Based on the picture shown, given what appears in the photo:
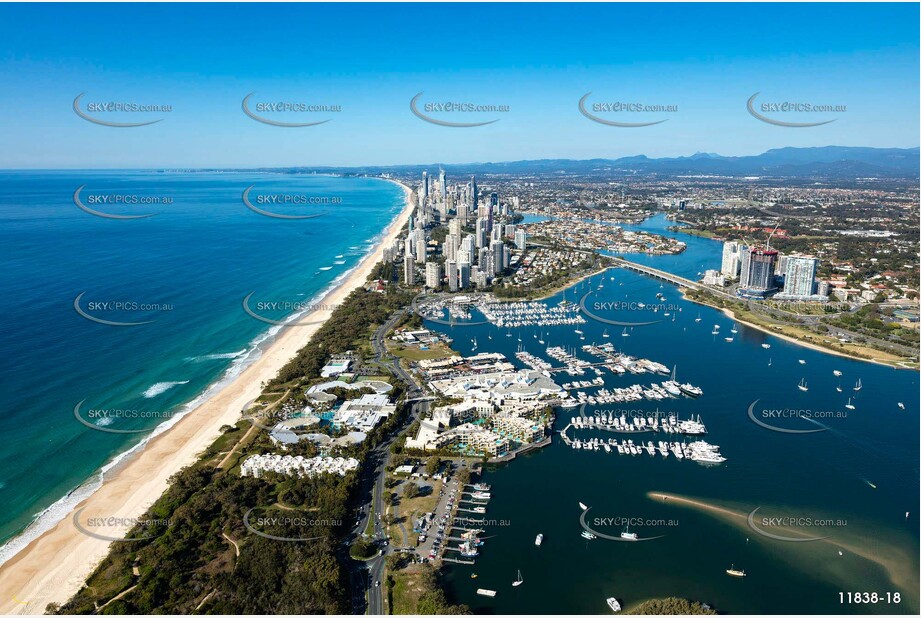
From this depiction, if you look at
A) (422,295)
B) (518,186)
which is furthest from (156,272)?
(518,186)

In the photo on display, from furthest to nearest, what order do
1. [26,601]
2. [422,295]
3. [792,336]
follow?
[422,295], [792,336], [26,601]

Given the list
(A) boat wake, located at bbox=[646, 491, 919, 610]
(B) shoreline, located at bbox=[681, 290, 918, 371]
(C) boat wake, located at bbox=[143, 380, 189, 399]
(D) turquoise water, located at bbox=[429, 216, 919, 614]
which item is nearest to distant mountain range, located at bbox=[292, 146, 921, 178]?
(B) shoreline, located at bbox=[681, 290, 918, 371]

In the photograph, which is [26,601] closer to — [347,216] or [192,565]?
[192,565]

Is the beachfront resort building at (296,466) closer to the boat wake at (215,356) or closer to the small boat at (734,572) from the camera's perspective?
the small boat at (734,572)

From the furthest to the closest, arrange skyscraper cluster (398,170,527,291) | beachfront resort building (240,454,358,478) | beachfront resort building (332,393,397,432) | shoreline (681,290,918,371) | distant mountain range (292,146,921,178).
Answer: distant mountain range (292,146,921,178) < skyscraper cluster (398,170,527,291) < shoreline (681,290,918,371) < beachfront resort building (332,393,397,432) < beachfront resort building (240,454,358,478)

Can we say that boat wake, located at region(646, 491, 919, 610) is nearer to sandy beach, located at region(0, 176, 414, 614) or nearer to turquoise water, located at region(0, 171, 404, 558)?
sandy beach, located at region(0, 176, 414, 614)

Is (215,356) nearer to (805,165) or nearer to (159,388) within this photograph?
(159,388)

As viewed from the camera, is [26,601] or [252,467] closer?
[26,601]
